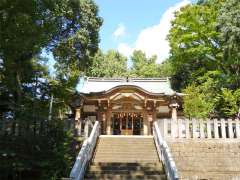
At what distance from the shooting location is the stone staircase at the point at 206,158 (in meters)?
11.5

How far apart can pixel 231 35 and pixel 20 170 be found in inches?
518

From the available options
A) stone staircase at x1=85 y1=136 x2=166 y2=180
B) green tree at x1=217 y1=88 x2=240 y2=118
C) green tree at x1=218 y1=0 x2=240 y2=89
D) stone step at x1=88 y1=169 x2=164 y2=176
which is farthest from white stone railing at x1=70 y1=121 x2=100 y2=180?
green tree at x1=217 y1=88 x2=240 y2=118

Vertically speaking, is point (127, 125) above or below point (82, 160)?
above

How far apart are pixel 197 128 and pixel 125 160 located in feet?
12.7

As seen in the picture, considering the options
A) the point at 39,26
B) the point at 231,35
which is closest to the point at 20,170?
the point at 39,26

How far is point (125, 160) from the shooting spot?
40.9ft

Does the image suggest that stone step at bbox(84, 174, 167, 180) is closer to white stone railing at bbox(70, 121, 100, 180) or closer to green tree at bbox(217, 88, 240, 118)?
white stone railing at bbox(70, 121, 100, 180)

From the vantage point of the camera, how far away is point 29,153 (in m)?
12.0

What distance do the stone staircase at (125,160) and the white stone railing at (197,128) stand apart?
1.03 metres

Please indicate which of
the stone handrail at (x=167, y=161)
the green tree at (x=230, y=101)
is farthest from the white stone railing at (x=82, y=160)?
the green tree at (x=230, y=101)

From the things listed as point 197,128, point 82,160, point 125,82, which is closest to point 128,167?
point 82,160

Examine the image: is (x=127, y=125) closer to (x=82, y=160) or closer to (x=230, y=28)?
(x=230, y=28)

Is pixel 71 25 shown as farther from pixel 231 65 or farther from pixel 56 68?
pixel 231 65

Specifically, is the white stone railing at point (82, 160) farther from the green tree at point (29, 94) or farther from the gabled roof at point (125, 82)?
the gabled roof at point (125, 82)
